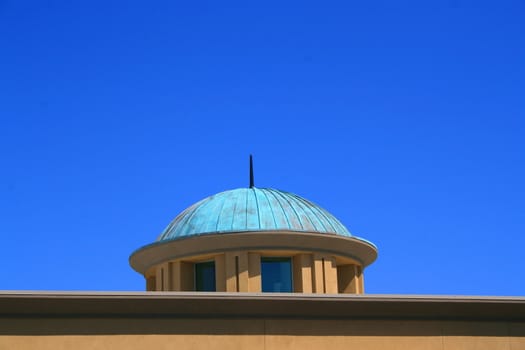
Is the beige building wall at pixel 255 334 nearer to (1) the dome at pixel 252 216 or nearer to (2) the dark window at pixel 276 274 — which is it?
(2) the dark window at pixel 276 274

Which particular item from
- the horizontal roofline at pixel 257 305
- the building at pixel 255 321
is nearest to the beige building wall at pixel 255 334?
the building at pixel 255 321

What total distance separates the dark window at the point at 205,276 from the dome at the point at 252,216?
2.70 feet

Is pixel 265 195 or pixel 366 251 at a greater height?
pixel 265 195

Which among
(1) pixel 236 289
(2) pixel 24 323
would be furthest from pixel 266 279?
(2) pixel 24 323

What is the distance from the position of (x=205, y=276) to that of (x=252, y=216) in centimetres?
192

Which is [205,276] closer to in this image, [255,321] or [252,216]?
[252,216]

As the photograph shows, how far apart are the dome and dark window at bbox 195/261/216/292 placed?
32.4 inches

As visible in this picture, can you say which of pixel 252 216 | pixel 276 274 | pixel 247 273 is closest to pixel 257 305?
pixel 247 273

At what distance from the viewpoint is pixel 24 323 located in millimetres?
15891

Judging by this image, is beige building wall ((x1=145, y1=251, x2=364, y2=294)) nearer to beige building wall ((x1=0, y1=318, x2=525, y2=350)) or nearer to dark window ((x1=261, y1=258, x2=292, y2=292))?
dark window ((x1=261, y1=258, x2=292, y2=292))

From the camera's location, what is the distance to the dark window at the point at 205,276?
2152cm

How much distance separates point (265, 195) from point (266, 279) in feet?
10.1

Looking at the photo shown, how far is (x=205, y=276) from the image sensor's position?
71.4 ft
